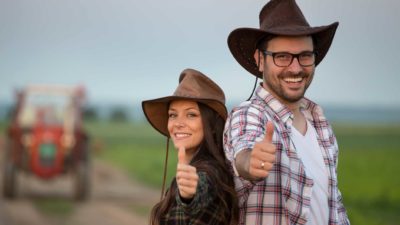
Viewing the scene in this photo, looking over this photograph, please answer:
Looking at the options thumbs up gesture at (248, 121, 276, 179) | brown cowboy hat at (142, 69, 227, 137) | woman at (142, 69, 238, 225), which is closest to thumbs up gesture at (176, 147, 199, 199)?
woman at (142, 69, 238, 225)

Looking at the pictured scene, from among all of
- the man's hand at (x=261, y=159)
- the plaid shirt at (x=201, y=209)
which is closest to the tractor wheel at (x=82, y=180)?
the plaid shirt at (x=201, y=209)

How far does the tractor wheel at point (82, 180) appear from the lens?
12.9 meters

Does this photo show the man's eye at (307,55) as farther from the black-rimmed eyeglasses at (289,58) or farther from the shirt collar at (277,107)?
the shirt collar at (277,107)

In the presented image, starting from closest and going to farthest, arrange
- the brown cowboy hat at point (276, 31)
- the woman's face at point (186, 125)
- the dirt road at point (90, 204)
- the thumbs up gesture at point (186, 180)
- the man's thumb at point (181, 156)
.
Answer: the thumbs up gesture at point (186, 180)
the man's thumb at point (181, 156)
the brown cowboy hat at point (276, 31)
the woman's face at point (186, 125)
the dirt road at point (90, 204)

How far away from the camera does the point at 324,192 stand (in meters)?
3.17

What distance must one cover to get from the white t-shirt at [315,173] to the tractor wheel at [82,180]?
32.4ft

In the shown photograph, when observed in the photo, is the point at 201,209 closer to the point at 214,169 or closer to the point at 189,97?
the point at 214,169

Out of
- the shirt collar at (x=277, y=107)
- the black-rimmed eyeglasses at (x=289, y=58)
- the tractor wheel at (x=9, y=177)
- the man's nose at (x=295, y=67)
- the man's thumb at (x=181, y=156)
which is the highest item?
the black-rimmed eyeglasses at (x=289, y=58)

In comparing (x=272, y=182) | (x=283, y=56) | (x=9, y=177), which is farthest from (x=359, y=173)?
(x=272, y=182)

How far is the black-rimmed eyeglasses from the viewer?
3.19 meters

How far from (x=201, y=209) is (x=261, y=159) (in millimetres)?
436

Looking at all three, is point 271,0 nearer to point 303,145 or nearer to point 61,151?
point 303,145

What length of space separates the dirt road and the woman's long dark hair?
286 inches

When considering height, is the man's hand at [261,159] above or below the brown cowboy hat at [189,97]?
below
